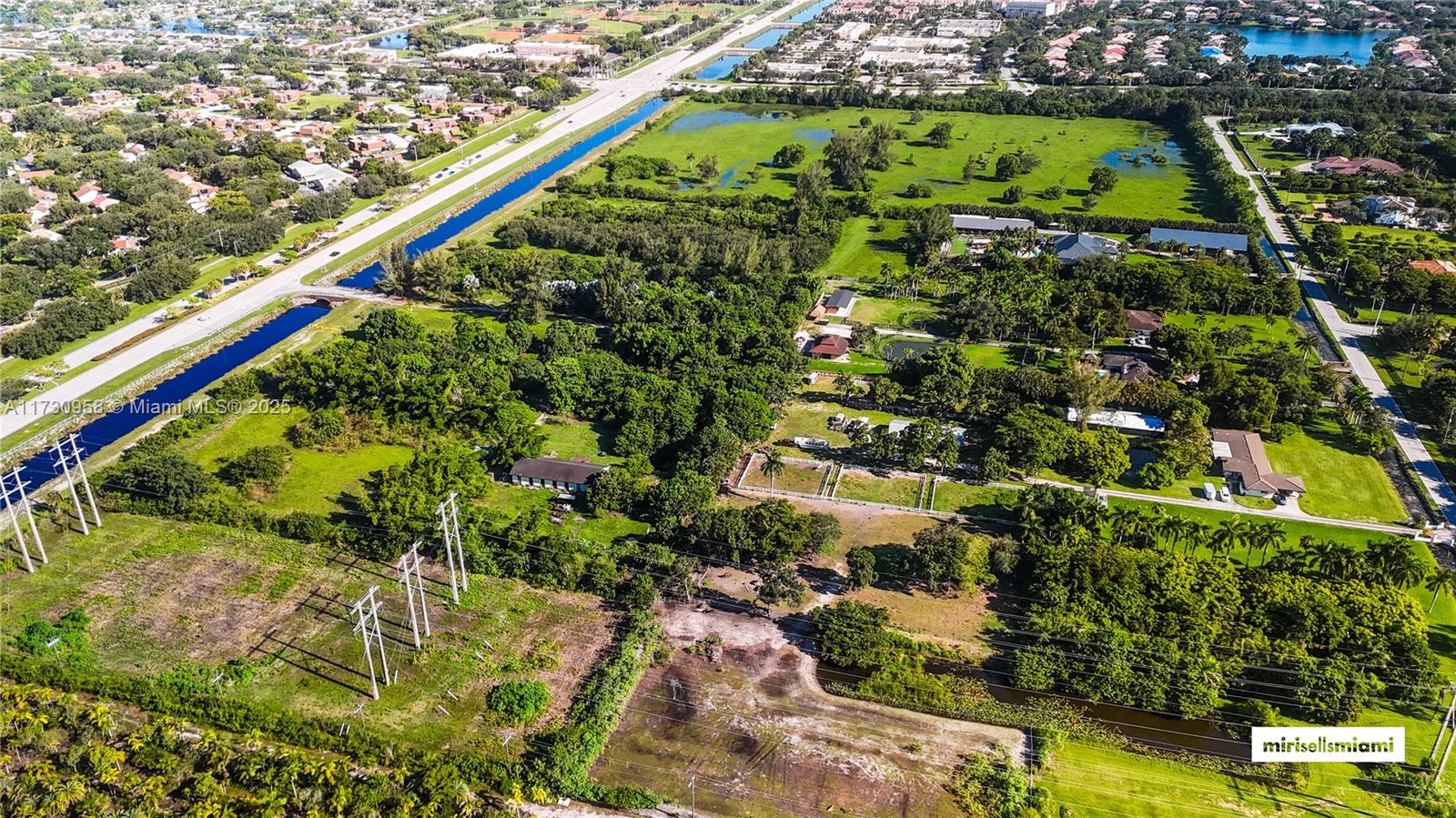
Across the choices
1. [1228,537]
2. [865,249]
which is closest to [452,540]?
[1228,537]

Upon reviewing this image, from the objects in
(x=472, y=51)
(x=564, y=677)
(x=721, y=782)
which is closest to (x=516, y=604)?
(x=564, y=677)

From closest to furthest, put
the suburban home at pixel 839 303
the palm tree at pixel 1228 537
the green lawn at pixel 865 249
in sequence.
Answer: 1. the palm tree at pixel 1228 537
2. the suburban home at pixel 839 303
3. the green lawn at pixel 865 249

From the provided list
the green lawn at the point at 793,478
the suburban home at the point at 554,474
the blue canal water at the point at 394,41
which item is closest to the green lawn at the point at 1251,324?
the green lawn at the point at 793,478

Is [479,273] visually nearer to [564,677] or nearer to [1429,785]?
[564,677]

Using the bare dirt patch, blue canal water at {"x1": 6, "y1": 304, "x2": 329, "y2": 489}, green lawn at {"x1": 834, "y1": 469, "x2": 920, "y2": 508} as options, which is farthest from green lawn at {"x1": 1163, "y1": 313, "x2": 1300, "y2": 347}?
blue canal water at {"x1": 6, "y1": 304, "x2": 329, "y2": 489}

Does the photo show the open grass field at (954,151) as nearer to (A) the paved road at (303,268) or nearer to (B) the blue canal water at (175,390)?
(A) the paved road at (303,268)

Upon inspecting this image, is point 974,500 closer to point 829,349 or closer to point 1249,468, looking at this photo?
point 1249,468

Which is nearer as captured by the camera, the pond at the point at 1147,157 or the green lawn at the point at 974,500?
the green lawn at the point at 974,500
